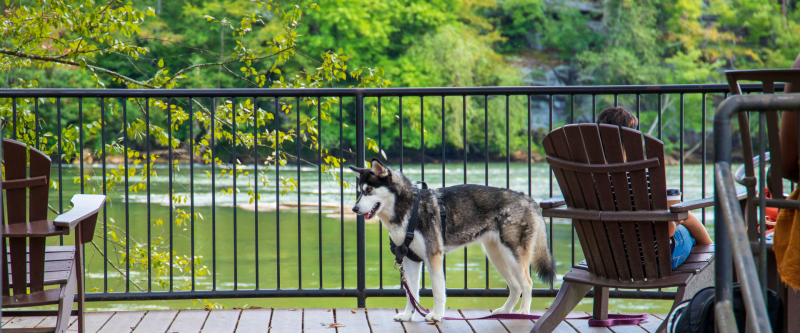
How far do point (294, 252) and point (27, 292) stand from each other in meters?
8.74

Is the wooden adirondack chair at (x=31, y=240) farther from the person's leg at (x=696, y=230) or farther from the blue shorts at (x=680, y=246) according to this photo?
the person's leg at (x=696, y=230)

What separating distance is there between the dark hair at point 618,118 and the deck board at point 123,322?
239 centimetres

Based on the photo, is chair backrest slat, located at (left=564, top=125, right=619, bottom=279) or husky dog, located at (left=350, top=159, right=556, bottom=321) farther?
husky dog, located at (left=350, top=159, right=556, bottom=321)

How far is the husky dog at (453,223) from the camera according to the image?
3.04m

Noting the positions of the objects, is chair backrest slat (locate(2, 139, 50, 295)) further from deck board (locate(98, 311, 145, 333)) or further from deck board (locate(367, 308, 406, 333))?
deck board (locate(367, 308, 406, 333))

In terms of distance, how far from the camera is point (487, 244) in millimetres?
3305

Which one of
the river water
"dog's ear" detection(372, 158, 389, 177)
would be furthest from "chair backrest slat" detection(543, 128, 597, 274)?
the river water

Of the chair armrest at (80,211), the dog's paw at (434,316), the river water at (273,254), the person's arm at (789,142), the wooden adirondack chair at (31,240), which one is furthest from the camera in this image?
the river water at (273,254)

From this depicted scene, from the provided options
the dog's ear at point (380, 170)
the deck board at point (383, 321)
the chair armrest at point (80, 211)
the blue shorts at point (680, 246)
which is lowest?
the deck board at point (383, 321)

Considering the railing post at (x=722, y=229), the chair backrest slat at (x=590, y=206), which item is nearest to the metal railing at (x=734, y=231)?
the railing post at (x=722, y=229)

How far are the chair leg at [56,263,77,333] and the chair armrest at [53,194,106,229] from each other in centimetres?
25

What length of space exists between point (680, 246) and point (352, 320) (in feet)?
5.14

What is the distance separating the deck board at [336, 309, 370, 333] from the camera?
3.02 metres

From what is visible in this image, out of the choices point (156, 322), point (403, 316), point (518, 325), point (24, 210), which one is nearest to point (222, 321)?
point (156, 322)
